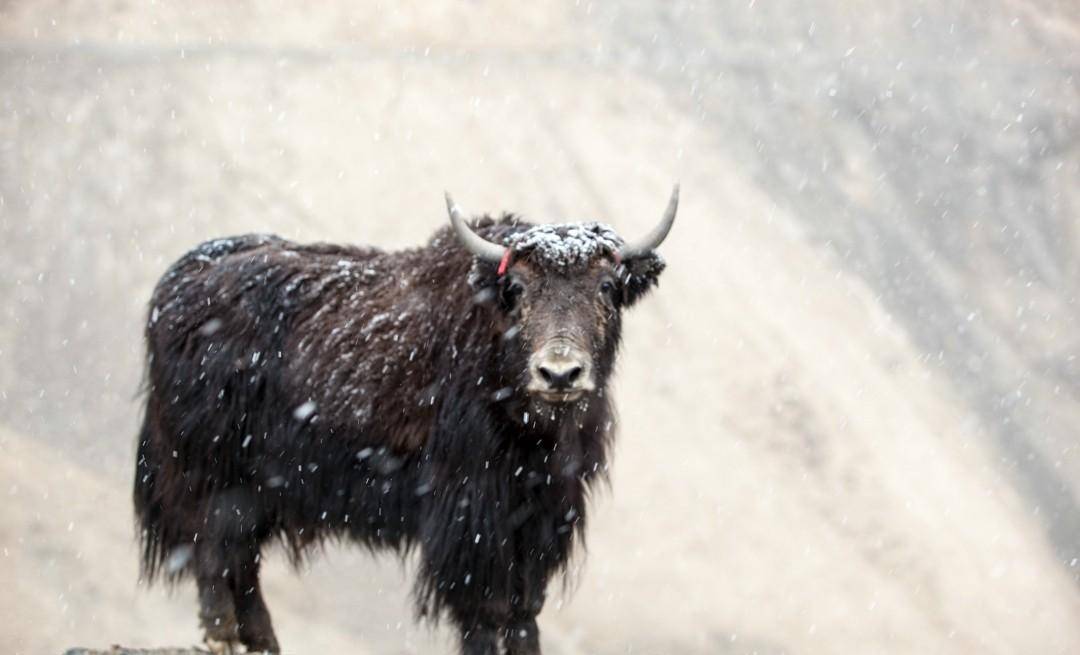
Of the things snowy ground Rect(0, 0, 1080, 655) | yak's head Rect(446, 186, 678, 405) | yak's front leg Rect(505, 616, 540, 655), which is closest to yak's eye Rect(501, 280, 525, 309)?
yak's head Rect(446, 186, 678, 405)

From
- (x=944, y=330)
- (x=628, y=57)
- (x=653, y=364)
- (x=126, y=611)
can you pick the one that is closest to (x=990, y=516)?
(x=944, y=330)

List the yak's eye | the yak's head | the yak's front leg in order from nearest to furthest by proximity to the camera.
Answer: the yak's head, the yak's eye, the yak's front leg

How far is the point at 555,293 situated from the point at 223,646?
6.96 feet

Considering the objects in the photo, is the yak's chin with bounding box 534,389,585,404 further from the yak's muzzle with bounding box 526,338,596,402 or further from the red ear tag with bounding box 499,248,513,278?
the red ear tag with bounding box 499,248,513,278

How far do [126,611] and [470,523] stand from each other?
734cm

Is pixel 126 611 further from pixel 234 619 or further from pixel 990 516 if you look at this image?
pixel 990 516

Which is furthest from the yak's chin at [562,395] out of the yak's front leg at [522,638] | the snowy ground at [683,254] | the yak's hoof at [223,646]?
the snowy ground at [683,254]

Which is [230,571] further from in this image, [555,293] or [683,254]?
[683,254]

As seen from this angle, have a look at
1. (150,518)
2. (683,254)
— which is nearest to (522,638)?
(150,518)

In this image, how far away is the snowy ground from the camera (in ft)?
37.0

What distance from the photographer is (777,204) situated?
13078 mm

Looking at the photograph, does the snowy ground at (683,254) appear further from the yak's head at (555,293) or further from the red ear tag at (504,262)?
the red ear tag at (504,262)

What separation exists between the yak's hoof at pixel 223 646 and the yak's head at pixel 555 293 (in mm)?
1745

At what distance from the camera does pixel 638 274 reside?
16.1 feet
